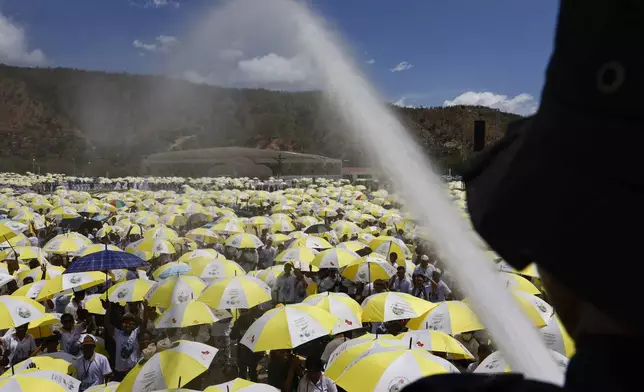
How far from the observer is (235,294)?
8.34 metres

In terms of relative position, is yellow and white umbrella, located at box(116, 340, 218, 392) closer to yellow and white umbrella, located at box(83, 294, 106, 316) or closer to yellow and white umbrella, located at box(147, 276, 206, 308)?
yellow and white umbrella, located at box(147, 276, 206, 308)

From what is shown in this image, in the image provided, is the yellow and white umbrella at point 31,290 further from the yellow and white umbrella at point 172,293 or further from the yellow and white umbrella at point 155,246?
the yellow and white umbrella at point 155,246

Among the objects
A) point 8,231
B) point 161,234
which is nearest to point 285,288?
point 161,234

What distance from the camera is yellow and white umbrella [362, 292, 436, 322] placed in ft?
24.5

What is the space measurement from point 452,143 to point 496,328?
106 m

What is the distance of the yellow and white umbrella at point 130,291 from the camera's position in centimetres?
870

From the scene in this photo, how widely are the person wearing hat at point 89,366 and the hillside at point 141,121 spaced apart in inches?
3529

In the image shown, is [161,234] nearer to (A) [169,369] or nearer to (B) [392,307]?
(B) [392,307]

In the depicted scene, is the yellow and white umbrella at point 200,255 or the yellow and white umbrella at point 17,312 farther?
the yellow and white umbrella at point 200,255

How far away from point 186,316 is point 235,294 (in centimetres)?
105

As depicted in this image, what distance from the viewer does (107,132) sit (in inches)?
5320

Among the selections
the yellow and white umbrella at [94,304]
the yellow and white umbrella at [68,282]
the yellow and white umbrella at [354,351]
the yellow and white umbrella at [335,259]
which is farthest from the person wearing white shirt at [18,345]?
the yellow and white umbrella at [335,259]

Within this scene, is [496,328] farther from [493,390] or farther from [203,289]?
[203,289]

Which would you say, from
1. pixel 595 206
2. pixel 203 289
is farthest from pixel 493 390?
pixel 203 289
